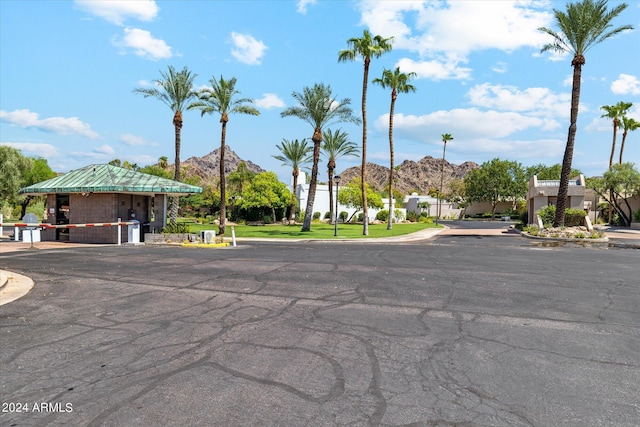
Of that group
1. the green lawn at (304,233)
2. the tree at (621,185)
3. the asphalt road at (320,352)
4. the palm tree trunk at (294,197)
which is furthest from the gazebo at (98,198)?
the tree at (621,185)

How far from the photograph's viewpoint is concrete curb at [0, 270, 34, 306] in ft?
28.0

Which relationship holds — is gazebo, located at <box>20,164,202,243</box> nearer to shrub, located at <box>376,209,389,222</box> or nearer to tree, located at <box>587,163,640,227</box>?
shrub, located at <box>376,209,389,222</box>

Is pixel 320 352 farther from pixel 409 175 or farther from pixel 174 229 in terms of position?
pixel 409 175

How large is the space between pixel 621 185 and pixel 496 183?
4061 centimetres

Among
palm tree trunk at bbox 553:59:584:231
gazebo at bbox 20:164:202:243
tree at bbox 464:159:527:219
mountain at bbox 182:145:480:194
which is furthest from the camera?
mountain at bbox 182:145:480:194

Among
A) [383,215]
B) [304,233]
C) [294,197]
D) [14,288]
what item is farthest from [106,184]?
[383,215]

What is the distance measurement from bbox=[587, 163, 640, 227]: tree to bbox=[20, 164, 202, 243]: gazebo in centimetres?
4287

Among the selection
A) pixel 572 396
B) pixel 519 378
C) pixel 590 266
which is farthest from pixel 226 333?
pixel 590 266

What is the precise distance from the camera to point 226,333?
6.24 meters

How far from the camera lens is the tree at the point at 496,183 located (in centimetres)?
8594

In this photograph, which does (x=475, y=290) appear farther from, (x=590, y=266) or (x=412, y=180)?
(x=412, y=180)

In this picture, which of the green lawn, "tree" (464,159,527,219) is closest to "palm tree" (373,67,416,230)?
the green lawn

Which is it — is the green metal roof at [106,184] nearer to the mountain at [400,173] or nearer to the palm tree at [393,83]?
the palm tree at [393,83]

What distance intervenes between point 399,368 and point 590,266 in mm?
12230
